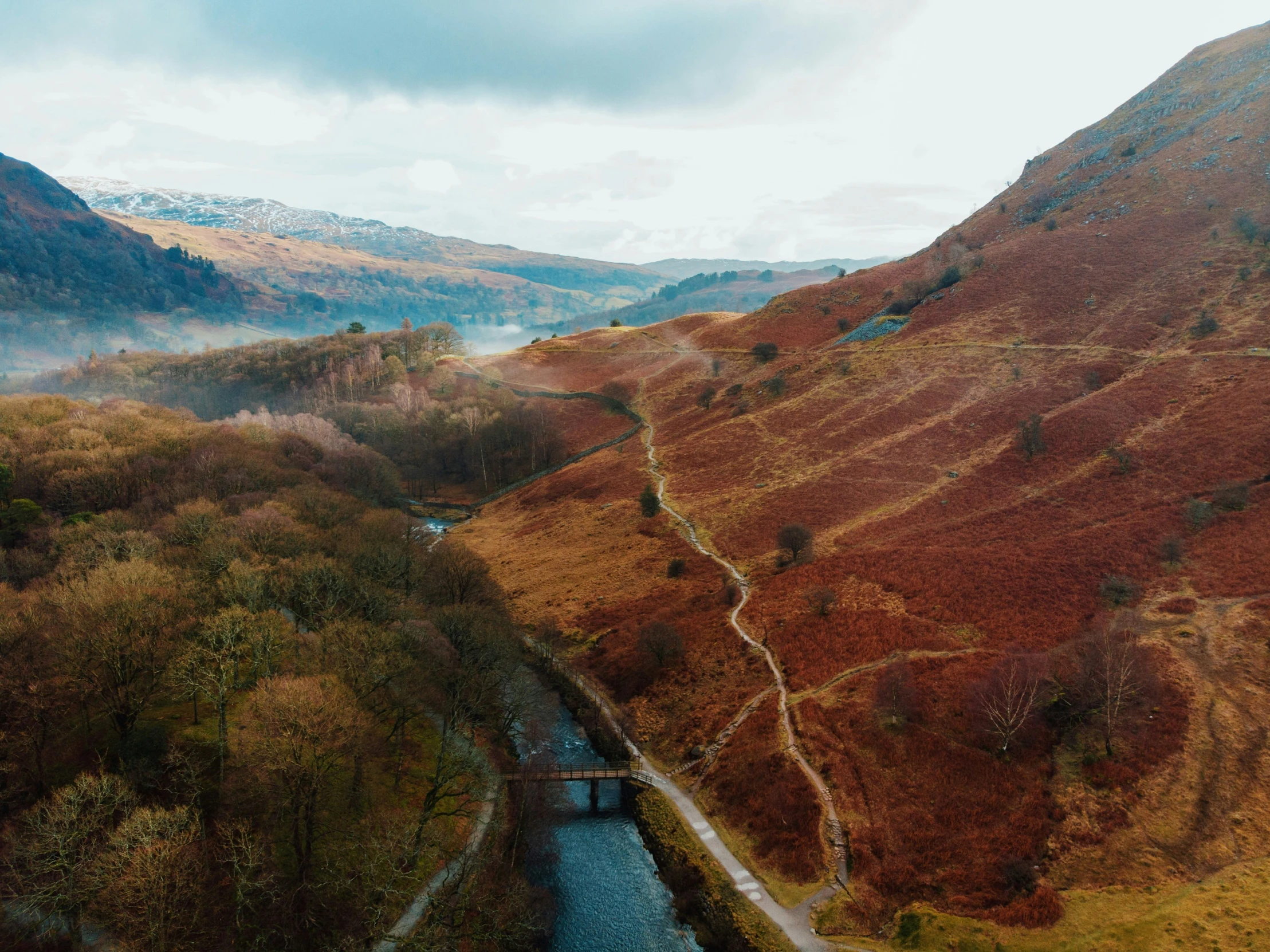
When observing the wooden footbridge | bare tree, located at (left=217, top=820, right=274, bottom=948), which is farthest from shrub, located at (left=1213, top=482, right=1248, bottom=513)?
bare tree, located at (left=217, top=820, right=274, bottom=948)

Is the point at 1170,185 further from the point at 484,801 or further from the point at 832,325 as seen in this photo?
the point at 484,801

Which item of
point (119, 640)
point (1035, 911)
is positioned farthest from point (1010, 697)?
point (119, 640)

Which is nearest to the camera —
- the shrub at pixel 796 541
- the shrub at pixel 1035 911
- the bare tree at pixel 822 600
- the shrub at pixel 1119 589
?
the shrub at pixel 1035 911

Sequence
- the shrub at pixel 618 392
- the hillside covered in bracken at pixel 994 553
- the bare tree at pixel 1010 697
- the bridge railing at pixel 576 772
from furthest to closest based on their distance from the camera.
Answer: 1. the shrub at pixel 618 392
2. the bridge railing at pixel 576 772
3. the bare tree at pixel 1010 697
4. the hillside covered in bracken at pixel 994 553

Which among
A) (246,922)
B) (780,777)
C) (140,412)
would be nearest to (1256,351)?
(780,777)

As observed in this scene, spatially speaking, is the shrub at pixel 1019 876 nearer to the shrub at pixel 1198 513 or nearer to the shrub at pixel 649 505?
the shrub at pixel 1198 513

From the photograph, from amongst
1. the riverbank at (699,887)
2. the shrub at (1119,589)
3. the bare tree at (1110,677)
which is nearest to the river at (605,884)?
the riverbank at (699,887)
